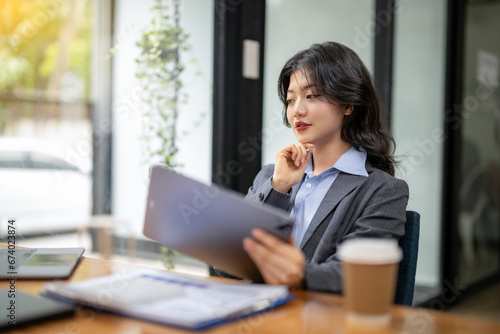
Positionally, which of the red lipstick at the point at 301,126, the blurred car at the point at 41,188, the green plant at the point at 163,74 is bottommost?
the blurred car at the point at 41,188

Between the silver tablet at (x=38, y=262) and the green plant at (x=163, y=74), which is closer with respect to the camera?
the silver tablet at (x=38, y=262)

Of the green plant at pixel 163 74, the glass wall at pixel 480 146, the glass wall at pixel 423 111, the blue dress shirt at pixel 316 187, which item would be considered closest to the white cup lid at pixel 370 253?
the blue dress shirt at pixel 316 187

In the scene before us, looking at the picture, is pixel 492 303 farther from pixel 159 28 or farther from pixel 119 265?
pixel 119 265

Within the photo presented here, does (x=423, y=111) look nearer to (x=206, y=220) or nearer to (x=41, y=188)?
(x=41, y=188)

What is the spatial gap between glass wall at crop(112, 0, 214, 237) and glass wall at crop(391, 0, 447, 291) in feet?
4.40

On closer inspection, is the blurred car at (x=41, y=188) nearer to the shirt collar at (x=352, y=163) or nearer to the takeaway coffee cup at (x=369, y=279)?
the shirt collar at (x=352, y=163)

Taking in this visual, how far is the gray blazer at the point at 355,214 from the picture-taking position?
133 cm

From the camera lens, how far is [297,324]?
2.62ft

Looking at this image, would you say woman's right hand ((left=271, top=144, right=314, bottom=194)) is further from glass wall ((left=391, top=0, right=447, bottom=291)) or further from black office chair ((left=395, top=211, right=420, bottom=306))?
glass wall ((left=391, top=0, right=447, bottom=291))

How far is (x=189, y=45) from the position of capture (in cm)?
234

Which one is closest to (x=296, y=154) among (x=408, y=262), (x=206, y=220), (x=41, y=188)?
(x=408, y=262)

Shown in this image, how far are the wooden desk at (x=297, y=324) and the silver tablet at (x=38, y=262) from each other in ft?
0.81

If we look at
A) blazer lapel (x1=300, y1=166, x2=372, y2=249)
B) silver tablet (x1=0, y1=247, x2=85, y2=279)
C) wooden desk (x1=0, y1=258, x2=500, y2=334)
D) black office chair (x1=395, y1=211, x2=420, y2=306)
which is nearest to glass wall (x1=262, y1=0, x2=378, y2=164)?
blazer lapel (x1=300, y1=166, x2=372, y2=249)

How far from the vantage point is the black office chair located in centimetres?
127
